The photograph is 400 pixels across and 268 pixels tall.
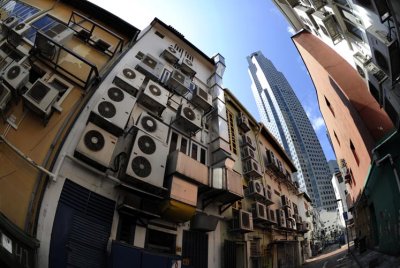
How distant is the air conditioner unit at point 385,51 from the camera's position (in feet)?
24.6

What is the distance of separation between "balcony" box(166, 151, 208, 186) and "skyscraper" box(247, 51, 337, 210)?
323 feet

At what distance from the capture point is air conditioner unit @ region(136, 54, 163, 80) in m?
12.4

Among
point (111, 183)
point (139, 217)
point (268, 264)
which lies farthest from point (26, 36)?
point (268, 264)

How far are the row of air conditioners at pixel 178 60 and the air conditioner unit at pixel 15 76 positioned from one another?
888 centimetres

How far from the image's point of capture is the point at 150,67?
42.1 feet

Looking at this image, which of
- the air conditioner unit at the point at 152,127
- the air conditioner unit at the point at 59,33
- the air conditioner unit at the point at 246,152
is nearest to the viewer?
the air conditioner unit at the point at 59,33

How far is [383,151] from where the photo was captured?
385 inches

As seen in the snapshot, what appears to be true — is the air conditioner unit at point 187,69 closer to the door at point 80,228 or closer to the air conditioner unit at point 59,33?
the air conditioner unit at point 59,33

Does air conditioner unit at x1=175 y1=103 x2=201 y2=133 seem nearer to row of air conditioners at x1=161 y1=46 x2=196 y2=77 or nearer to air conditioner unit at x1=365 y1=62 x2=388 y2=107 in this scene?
row of air conditioners at x1=161 y1=46 x2=196 y2=77

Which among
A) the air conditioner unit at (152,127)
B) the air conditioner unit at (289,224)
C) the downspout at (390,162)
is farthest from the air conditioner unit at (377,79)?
the air conditioner unit at (289,224)

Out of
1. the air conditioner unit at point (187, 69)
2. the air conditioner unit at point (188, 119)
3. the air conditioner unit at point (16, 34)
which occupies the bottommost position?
the air conditioner unit at point (188, 119)

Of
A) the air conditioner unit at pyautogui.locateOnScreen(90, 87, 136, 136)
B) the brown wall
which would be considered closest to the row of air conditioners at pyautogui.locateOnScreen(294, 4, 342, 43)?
the brown wall

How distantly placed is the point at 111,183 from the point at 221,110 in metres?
9.32

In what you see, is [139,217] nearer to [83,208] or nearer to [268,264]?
[83,208]
